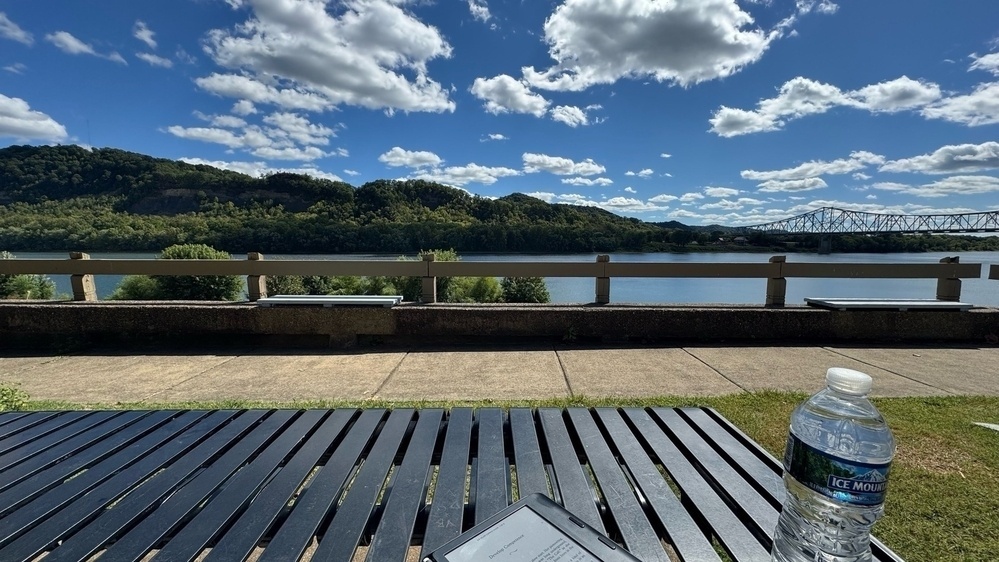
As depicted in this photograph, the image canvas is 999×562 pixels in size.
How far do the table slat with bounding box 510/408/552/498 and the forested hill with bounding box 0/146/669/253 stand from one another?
8.57 meters

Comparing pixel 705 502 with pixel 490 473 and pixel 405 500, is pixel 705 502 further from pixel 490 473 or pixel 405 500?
pixel 405 500

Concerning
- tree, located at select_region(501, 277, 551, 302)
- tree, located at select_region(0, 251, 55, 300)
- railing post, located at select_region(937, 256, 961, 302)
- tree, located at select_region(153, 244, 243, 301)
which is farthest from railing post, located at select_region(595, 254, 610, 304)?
tree, located at select_region(0, 251, 55, 300)

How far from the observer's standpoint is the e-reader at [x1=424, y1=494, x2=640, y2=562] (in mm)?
1032

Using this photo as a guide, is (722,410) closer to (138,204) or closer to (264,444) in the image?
(264,444)

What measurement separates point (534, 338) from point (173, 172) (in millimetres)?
36717

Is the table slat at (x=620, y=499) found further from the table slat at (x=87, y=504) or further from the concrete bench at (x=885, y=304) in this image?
the concrete bench at (x=885, y=304)

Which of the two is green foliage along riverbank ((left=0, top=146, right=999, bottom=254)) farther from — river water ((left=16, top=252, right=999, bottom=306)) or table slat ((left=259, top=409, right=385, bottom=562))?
table slat ((left=259, top=409, right=385, bottom=562))

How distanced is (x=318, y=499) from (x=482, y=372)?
300 centimetres

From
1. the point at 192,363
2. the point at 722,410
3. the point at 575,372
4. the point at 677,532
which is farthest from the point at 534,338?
the point at 677,532

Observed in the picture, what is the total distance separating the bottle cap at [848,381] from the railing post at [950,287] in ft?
23.1

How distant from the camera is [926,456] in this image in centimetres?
265

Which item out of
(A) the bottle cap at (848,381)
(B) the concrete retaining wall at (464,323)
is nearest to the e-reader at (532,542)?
(A) the bottle cap at (848,381)

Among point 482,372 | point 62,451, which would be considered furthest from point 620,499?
point 482,372

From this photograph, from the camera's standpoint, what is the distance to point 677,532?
123 centimetres
